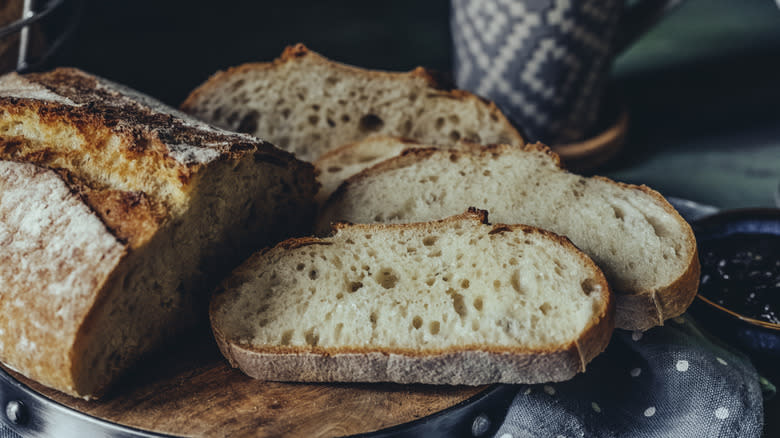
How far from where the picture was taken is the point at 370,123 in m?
2.98

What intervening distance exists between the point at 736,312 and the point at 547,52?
1.68 meters

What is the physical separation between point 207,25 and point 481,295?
140 inches

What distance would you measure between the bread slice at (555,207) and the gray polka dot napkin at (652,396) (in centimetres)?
17

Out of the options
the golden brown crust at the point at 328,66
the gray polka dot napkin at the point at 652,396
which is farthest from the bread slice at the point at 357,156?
the gray polka dot napkin at the point at 652,396

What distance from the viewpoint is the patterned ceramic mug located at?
3.37 metres

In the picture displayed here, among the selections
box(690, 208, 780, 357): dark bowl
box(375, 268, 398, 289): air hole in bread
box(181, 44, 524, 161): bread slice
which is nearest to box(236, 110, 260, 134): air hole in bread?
box(181, 44, 524, 161): bread slice

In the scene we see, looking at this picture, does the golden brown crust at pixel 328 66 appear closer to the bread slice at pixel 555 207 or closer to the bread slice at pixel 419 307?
the bread slice at pixel 555 207

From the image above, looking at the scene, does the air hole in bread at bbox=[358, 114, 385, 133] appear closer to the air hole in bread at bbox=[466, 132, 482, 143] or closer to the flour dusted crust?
the air hole in bread at bbox=[466, 132, 482, 143]

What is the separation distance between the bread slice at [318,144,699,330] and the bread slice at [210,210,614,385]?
185 mm

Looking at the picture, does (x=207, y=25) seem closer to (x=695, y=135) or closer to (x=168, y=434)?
(x=695, y=135)

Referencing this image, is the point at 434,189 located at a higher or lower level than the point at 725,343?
higher

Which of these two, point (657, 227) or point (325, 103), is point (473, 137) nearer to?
point (325, 103)

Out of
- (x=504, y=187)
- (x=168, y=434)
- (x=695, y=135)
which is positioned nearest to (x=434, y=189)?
(x=504, y=187)

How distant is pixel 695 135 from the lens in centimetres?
390
